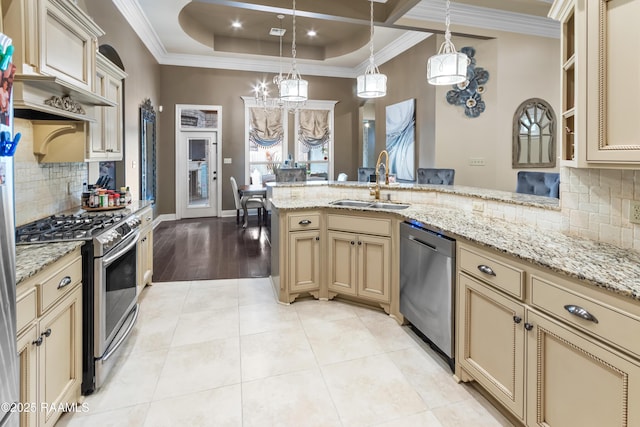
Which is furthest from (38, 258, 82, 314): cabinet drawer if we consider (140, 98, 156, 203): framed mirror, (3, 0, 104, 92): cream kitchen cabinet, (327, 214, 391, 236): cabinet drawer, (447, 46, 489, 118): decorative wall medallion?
(447, 46, 489, 118): decorative wall medallion

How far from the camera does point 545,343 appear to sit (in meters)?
1.48

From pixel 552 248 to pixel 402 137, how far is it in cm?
498

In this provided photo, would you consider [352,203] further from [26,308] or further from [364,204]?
[26,308]

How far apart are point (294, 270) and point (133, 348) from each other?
4.41 ft

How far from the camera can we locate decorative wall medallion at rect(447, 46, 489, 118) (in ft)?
17.2

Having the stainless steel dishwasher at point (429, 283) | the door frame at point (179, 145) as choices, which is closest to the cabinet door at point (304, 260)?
the stainless steel dishwasher at point (429, 283)

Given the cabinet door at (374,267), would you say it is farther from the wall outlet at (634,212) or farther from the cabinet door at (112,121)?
the cabinet door at (112,121)

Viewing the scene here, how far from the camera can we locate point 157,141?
7.16 m

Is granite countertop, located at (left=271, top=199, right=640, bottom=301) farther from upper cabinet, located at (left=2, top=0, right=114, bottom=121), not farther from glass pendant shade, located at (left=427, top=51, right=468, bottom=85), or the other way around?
upper cabinet, located at (left=2, top=0, right=114, bottom=121)

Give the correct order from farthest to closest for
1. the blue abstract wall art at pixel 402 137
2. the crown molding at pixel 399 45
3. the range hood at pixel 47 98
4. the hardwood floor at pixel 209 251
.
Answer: the blue abstract wall art at pixel 402 137, the crown molding at pixel 399 45, the hardwood floor at pixel 209 251, the range hood at pixel 47 98

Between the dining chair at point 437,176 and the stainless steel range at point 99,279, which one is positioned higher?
the dining chair at point 437,176

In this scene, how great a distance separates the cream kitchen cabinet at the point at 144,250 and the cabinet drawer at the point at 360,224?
1.65 meters

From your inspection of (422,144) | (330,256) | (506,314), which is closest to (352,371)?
(506,314)

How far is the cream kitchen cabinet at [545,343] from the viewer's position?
1190 millimetres
